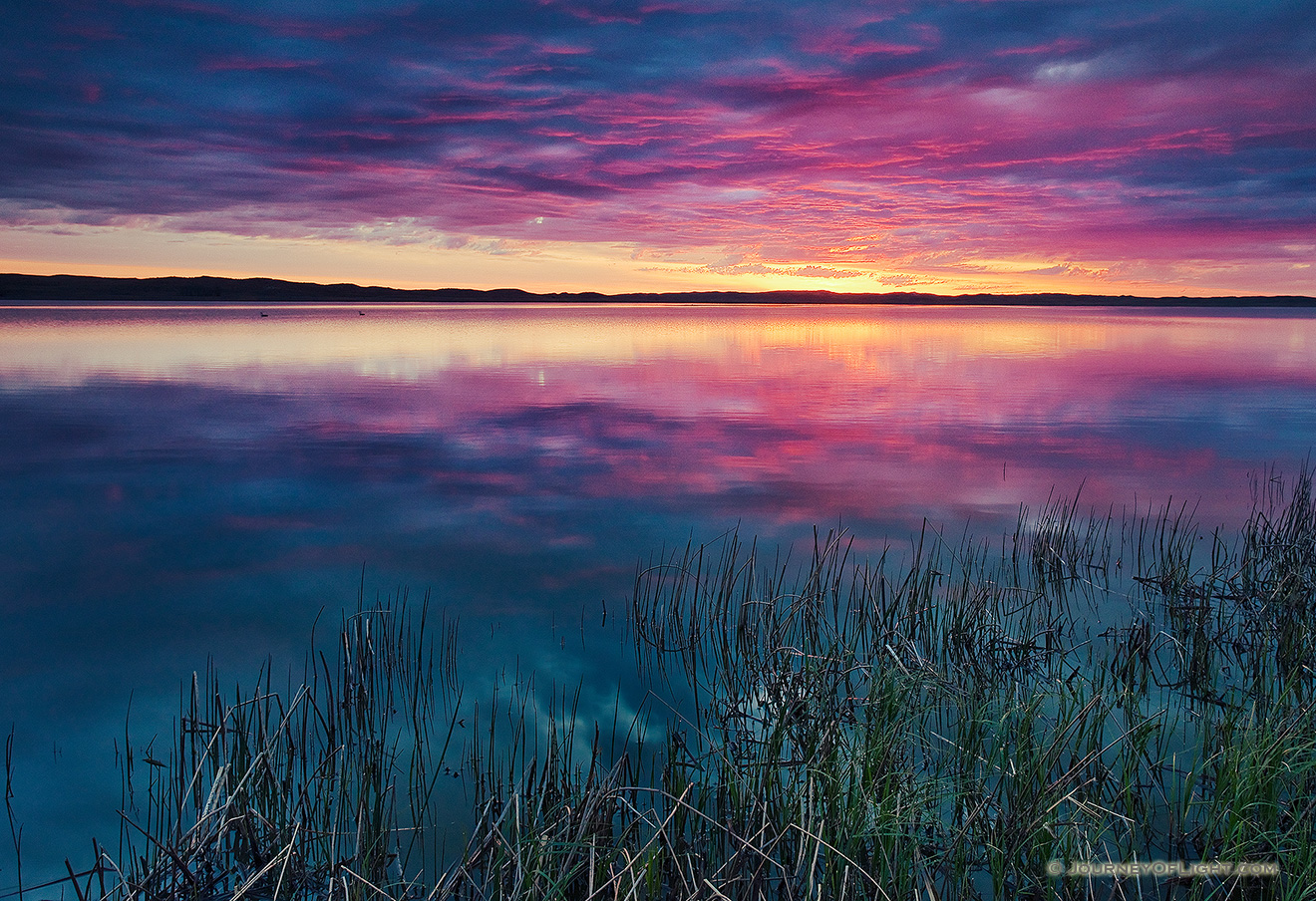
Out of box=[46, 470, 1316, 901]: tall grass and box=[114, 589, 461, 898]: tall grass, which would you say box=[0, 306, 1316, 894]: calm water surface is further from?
box=[46, 470, 1316, 901]: tall grass

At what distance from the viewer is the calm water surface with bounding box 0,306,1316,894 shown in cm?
768

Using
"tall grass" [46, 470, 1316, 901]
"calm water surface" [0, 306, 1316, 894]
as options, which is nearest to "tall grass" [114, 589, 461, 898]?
"tall grass" [46, 470, 1316, 901]

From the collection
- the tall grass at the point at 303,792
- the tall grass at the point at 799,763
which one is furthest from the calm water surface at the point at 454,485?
the tall grass at the point at 799,763

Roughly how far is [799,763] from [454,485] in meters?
10.9

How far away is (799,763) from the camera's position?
4750 mm

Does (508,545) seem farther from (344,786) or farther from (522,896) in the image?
(522,896)

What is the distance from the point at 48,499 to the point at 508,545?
8504 millimetres

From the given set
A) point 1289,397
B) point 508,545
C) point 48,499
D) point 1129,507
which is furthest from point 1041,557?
point 1289,397

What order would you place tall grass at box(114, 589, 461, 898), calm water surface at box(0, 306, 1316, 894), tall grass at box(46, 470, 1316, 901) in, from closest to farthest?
1. tall grass at box(46, 470, 1316, 901)
2. tall grass at box(114, 589, 461, 898)
3. calm water surface at box(0, 306, 1316, 894)

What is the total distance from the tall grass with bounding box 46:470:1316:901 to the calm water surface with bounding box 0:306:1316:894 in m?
0.89

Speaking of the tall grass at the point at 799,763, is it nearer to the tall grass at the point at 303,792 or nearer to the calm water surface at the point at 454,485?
the tall grass at the point at 303,792

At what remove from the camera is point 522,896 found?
3715 millimetres

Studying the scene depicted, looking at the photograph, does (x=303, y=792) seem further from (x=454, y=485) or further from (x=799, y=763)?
(x=454, y=485)

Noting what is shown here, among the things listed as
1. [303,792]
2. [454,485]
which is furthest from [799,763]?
[454,485]
